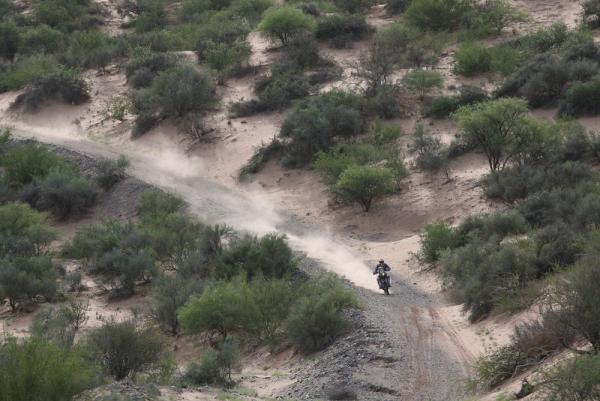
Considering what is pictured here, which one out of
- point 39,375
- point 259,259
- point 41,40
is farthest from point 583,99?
point 41,40

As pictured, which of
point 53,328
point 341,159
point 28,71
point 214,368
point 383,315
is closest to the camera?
point 214,368

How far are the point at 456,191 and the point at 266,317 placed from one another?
14.8m

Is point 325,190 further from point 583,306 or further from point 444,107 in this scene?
point 583,306

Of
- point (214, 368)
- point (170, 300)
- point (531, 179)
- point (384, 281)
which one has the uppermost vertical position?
point (214, 368)

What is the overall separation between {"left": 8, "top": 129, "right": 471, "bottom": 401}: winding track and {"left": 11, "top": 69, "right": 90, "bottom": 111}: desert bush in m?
13.0

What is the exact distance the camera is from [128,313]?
3136cm

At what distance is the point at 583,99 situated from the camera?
43562 millimetres

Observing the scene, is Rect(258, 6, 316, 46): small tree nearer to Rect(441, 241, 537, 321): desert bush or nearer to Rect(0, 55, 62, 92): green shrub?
Rect(0, 55, 62, 92): green shrub

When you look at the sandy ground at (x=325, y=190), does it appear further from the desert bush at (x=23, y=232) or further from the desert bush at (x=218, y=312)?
the desert bush at (x=23, y=232)

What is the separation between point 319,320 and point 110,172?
2447cm

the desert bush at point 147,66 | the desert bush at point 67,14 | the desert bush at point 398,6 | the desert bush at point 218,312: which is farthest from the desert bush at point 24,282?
the desert bush at point 67,14

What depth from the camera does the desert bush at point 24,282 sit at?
105ft

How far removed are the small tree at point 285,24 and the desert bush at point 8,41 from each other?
20458 mm

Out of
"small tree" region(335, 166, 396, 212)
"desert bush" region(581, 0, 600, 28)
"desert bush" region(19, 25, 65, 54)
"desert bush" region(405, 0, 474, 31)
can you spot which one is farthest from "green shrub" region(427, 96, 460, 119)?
"desert bush" region(19, 25, 65, 54)
